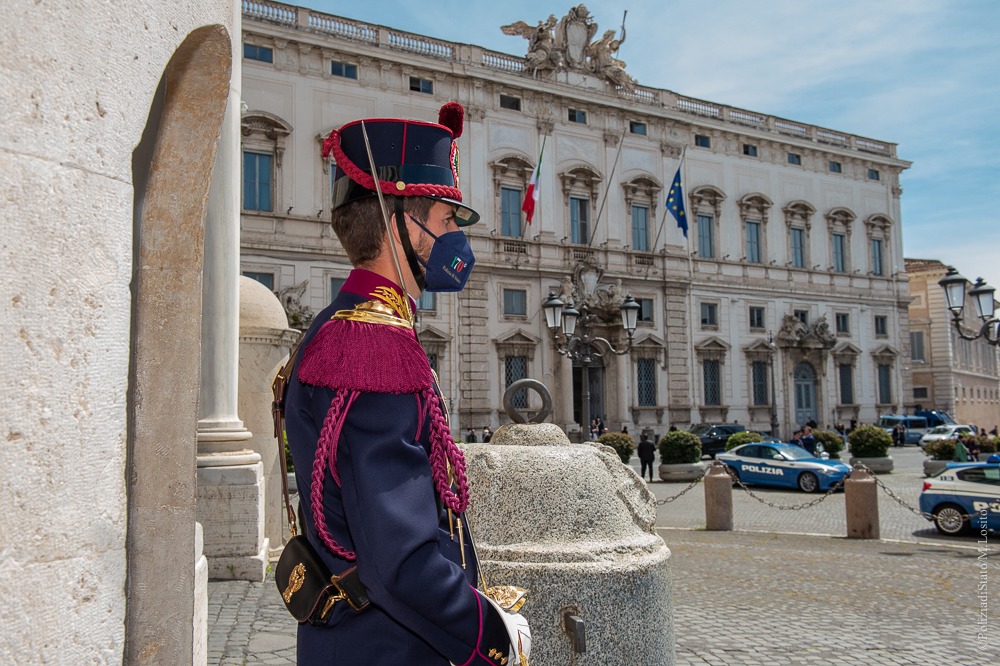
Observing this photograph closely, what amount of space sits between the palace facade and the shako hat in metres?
23.6

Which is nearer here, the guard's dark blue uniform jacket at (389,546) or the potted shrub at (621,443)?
the guard's dark blue uniform jacket at (389,546)

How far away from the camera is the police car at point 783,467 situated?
758 inches

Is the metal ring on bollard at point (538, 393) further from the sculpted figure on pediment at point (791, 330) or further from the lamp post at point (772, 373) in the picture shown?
the sculpted figure on pediment at point (791, 330)

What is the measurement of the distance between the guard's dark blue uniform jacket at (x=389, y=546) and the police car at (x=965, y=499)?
478 inches

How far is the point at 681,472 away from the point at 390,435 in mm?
20799

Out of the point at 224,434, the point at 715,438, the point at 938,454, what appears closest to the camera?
the point at 224,434

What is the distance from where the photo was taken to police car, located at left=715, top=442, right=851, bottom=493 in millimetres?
19250

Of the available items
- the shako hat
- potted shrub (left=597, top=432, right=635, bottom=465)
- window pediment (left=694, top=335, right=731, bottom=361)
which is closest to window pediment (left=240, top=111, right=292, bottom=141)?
potted shrub (left=597, top=432, right=635, bottom=465)

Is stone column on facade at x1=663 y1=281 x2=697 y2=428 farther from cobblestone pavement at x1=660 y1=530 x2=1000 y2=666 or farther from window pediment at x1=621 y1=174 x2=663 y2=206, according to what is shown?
cobblestone pavement at x1=660 y1=530 x2=1000 y2=666

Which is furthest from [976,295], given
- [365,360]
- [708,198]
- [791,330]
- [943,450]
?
[791,330]

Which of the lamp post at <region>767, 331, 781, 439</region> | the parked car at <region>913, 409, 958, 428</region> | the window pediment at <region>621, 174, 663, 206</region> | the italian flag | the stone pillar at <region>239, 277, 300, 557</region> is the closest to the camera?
the stone pillar at <region>239, 277, 300, 557</region>

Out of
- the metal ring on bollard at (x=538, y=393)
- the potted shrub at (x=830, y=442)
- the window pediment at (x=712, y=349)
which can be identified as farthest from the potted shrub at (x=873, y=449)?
the metal ring on bollard at (x=538, y=393)

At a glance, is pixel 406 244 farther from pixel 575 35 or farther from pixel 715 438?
pixel 575 35

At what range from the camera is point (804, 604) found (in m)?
7.40
